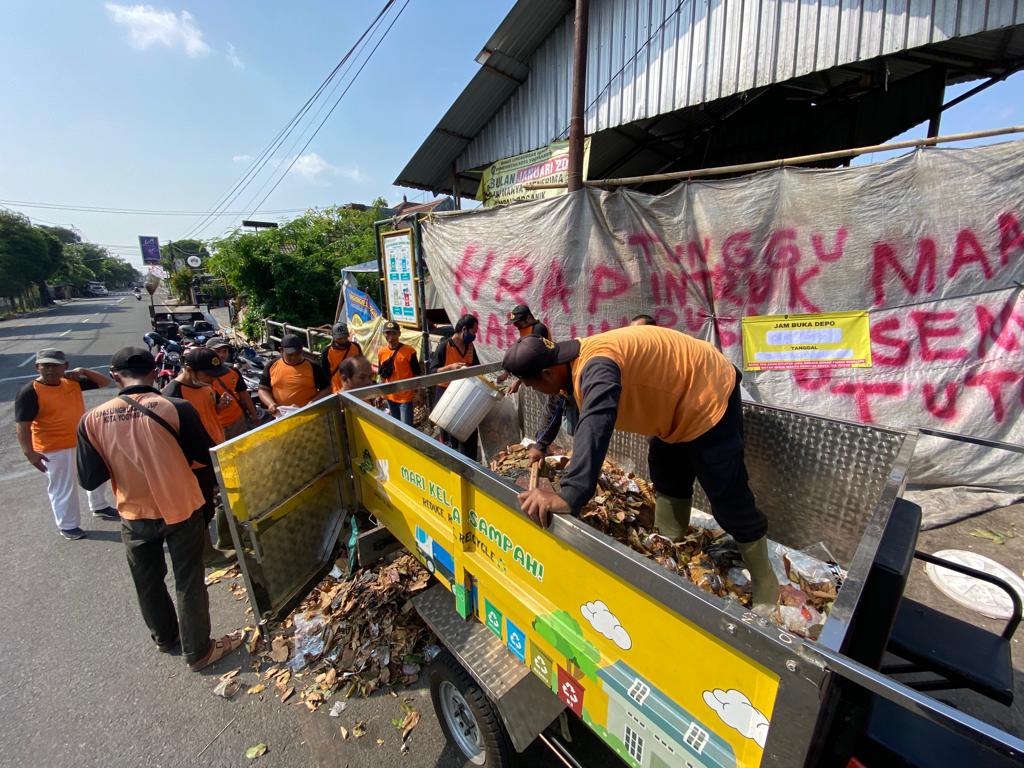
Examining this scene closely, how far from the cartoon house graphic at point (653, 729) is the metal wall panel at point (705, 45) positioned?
5.96m

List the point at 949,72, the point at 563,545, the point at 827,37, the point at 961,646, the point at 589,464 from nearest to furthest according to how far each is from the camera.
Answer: the point at 563,545
the point at 589,464
the point at 961,646
the point at 827,37
the point at 949,72

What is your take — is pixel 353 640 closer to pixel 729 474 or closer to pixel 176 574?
pixel 176 574

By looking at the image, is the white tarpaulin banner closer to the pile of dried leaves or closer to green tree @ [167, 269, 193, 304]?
the pile of dried leaves

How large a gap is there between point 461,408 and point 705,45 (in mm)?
5454

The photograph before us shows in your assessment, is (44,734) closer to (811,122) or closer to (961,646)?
(961,646)

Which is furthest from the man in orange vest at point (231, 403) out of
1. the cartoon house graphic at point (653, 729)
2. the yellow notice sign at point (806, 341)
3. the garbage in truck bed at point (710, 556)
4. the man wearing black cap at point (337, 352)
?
the yellow notice sign at point (806, 341)

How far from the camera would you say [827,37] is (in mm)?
4738

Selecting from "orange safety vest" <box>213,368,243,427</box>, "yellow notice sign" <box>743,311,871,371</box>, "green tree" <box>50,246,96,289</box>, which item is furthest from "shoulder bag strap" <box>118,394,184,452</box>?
"green tree" <box>50,246,96,289</box>

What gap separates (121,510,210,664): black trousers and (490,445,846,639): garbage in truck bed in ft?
6.58

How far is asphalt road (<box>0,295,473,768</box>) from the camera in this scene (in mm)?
2285

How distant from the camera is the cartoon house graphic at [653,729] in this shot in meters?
1.18

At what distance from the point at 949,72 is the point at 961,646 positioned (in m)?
8.25

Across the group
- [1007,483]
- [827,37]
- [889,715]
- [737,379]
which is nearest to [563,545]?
[889,715]

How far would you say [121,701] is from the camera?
2561 millimetres
